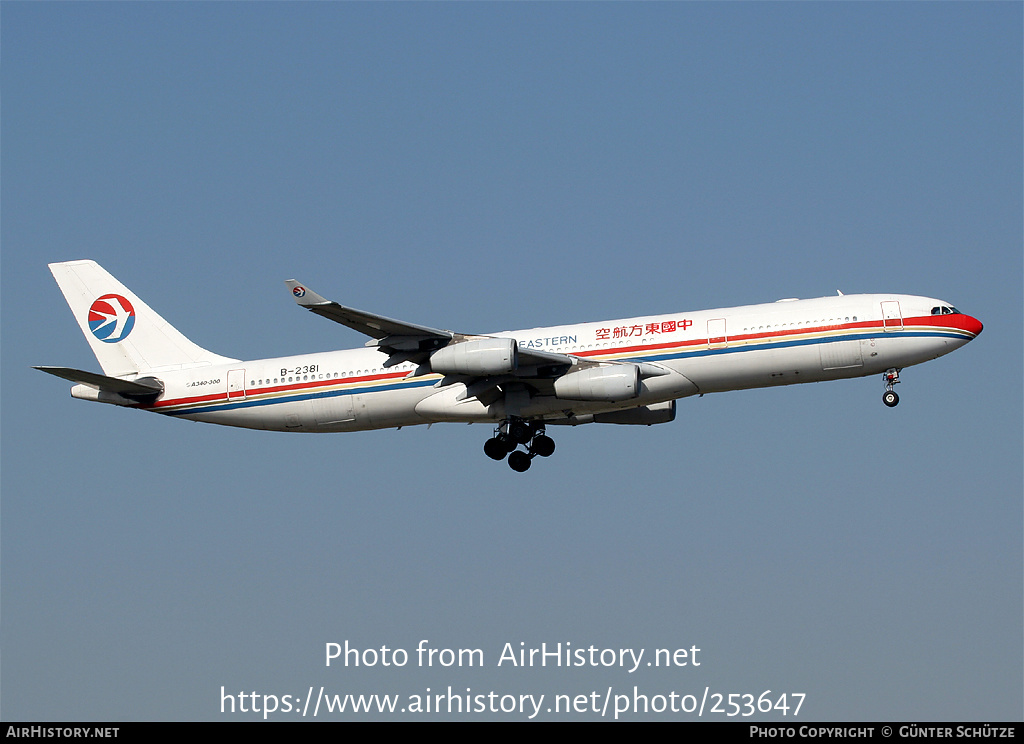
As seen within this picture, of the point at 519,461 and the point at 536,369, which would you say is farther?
the point at 519,461

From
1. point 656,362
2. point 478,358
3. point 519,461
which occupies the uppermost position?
point 656,362

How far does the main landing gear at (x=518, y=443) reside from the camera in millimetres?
45875

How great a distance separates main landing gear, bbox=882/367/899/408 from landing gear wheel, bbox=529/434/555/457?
11.5 metres

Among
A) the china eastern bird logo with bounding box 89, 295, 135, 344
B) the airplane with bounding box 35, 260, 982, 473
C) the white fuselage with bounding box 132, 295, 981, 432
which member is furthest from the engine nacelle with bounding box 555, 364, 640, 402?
the china eastern bird logo with bounding box 89, 295, 135, 344

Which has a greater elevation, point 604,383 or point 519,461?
point 604,383

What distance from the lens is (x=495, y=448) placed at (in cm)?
4728

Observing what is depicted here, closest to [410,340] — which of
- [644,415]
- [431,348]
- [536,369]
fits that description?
[431,348]

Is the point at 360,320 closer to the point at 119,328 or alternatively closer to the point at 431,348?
the point at 431,348

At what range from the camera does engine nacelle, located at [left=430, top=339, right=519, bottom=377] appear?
1654 inches

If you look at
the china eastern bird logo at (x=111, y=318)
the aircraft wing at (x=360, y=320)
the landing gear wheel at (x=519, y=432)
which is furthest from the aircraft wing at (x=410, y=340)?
the china eastern bird logo at (x=111, y=318)

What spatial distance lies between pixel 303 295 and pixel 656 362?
453 inches

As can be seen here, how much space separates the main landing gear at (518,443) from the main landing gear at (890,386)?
11435 mm

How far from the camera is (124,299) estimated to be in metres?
51.6
